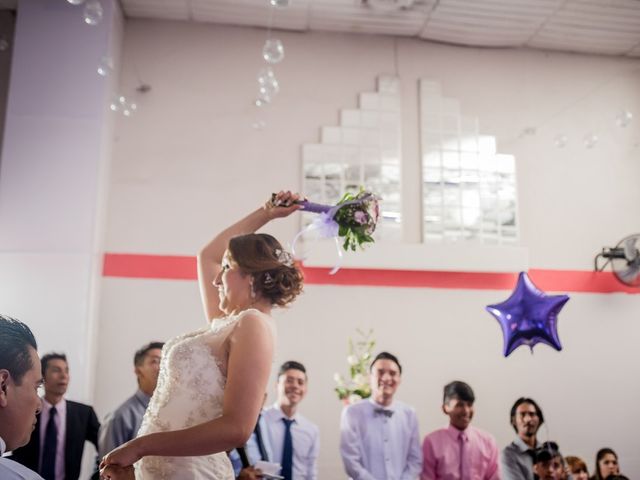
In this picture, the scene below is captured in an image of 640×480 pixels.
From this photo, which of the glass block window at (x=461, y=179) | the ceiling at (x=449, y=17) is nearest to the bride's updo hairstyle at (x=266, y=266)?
the glass block window at (x=461, y=179)

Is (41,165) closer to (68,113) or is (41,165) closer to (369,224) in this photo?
(68,113)

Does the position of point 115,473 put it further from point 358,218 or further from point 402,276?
point 402,276


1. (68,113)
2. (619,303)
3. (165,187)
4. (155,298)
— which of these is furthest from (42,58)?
(619,303)

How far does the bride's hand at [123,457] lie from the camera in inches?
57.4

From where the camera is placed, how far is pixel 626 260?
5949 millimetres

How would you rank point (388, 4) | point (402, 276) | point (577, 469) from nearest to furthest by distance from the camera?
1. point (577, 469)
2. point (388, 4)
3. point (402, 276)

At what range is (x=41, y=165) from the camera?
5234 millimetres

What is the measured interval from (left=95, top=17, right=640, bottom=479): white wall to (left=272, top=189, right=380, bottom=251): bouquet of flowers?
10.7 feet

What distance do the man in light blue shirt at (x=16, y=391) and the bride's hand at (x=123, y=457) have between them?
149 millimetres

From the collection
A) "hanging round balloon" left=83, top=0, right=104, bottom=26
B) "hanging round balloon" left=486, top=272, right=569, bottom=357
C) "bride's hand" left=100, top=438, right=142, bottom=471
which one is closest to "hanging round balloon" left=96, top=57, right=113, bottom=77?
"hanging round balloon" left=83, top=0, right=104, bottom=26

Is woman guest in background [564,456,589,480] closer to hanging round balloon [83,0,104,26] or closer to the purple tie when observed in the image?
the purple tie

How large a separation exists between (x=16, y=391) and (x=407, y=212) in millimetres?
4867

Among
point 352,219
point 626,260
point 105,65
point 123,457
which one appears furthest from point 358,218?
point 626,260

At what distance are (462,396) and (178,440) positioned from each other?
11.8ft
